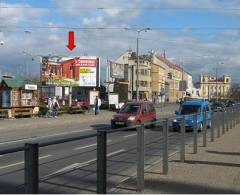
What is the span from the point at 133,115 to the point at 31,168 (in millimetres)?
26069

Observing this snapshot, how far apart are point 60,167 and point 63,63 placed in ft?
275

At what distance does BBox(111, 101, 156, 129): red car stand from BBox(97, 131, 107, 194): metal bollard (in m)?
22.7

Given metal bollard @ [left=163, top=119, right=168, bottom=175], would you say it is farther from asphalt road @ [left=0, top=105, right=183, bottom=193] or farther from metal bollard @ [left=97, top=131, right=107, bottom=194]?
metal bollard @ [left=97, top=131, right=107, bottom=194]

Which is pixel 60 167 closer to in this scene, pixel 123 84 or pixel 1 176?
pixel 1 176

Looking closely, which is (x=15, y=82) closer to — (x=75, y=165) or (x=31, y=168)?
(x=75, y=165)

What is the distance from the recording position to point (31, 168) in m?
5.42

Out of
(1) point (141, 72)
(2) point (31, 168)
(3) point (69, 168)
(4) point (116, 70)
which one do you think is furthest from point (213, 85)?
(2) point (31, 168)

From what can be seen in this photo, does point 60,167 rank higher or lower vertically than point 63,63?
lower

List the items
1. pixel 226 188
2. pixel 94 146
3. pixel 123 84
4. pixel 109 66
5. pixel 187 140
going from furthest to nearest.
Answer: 1. pixel 123 84
2. pixel 109 66
3. pixel 187 140
4. pixel 226 188
5. pixel 94 146

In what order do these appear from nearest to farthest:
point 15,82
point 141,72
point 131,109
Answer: point 131,109 < point 15,82 < point 141,72

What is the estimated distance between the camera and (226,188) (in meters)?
9.38

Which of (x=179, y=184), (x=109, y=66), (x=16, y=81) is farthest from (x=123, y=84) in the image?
(x=179, y=184)

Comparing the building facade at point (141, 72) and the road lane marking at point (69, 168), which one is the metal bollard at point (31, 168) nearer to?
the road lane marking at point (69, 168)

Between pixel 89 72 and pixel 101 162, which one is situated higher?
pixel 89 72
